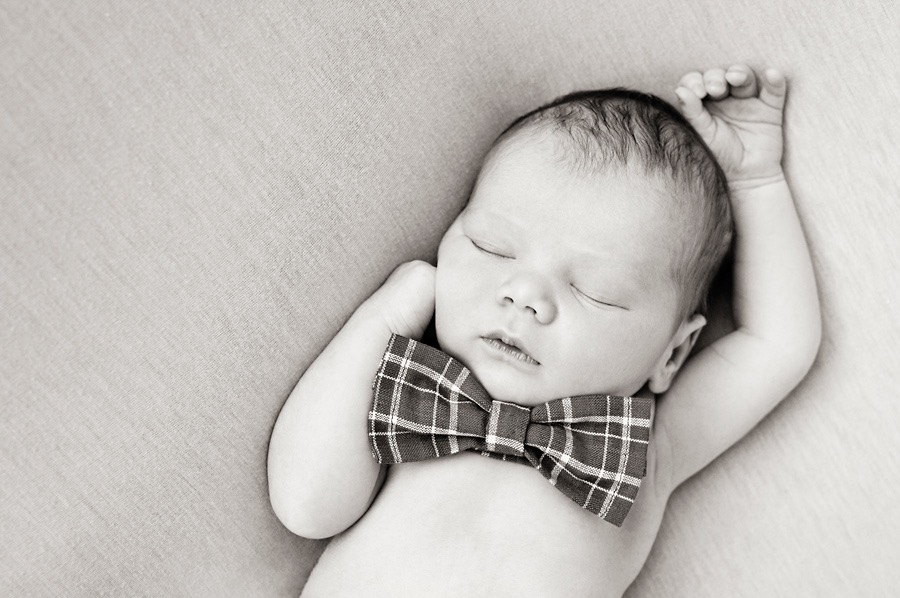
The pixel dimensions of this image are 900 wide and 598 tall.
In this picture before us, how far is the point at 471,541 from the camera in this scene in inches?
43.8

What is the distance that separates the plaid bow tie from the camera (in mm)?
1124

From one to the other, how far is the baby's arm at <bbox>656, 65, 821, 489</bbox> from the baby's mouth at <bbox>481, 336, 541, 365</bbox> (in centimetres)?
30

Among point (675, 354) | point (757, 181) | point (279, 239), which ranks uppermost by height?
point (279, 239)

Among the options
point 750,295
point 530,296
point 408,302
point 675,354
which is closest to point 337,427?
point 408,302

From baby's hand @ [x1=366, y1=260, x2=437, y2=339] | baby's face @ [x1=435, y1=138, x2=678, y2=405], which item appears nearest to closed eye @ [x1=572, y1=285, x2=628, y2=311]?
baby's face @ [x1=435, y1=138, x2=678, y2=405]

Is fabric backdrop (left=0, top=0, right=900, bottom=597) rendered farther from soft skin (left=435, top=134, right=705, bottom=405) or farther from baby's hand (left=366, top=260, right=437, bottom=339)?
soft skin (left=435, top=134, right=705, bottom=405)

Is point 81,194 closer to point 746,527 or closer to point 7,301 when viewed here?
point 7,301

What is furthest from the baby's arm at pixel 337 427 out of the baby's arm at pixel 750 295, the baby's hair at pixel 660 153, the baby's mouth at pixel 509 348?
the baby's arm at pixel 750 295

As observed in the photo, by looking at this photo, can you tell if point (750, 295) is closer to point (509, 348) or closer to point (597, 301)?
point (597, 301)

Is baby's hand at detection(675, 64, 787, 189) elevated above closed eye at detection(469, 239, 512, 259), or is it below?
below

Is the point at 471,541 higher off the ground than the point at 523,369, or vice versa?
the point at 523,369

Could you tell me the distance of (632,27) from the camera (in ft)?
4.28

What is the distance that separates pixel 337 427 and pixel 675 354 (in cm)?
55

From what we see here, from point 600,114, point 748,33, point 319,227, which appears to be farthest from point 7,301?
point 748,33
